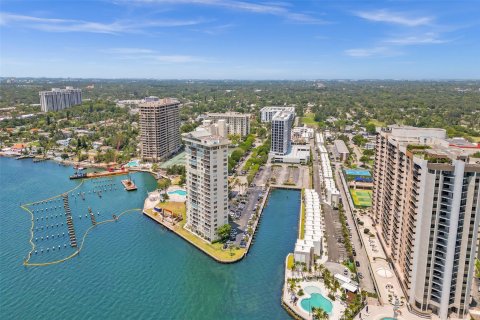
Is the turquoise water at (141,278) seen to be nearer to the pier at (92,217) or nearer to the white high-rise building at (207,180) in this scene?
the pier at (92,217)

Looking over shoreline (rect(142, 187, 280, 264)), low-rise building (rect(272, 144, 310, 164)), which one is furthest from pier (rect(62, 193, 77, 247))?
low-rise building (rect(272, 144, 310, 164))

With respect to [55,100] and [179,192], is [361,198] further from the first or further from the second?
[55,100]

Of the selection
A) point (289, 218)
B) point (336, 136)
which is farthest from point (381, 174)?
point (336, 136)

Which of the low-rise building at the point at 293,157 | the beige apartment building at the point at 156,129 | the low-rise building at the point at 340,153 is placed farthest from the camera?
the low-rise building at the point at 340,153

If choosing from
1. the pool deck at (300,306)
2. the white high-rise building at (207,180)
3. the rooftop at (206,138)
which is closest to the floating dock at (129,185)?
the white high-rise building at (207,180)

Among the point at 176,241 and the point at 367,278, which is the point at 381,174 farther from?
the point at 176,241

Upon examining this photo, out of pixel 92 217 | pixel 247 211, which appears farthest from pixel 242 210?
pixel 92 217
